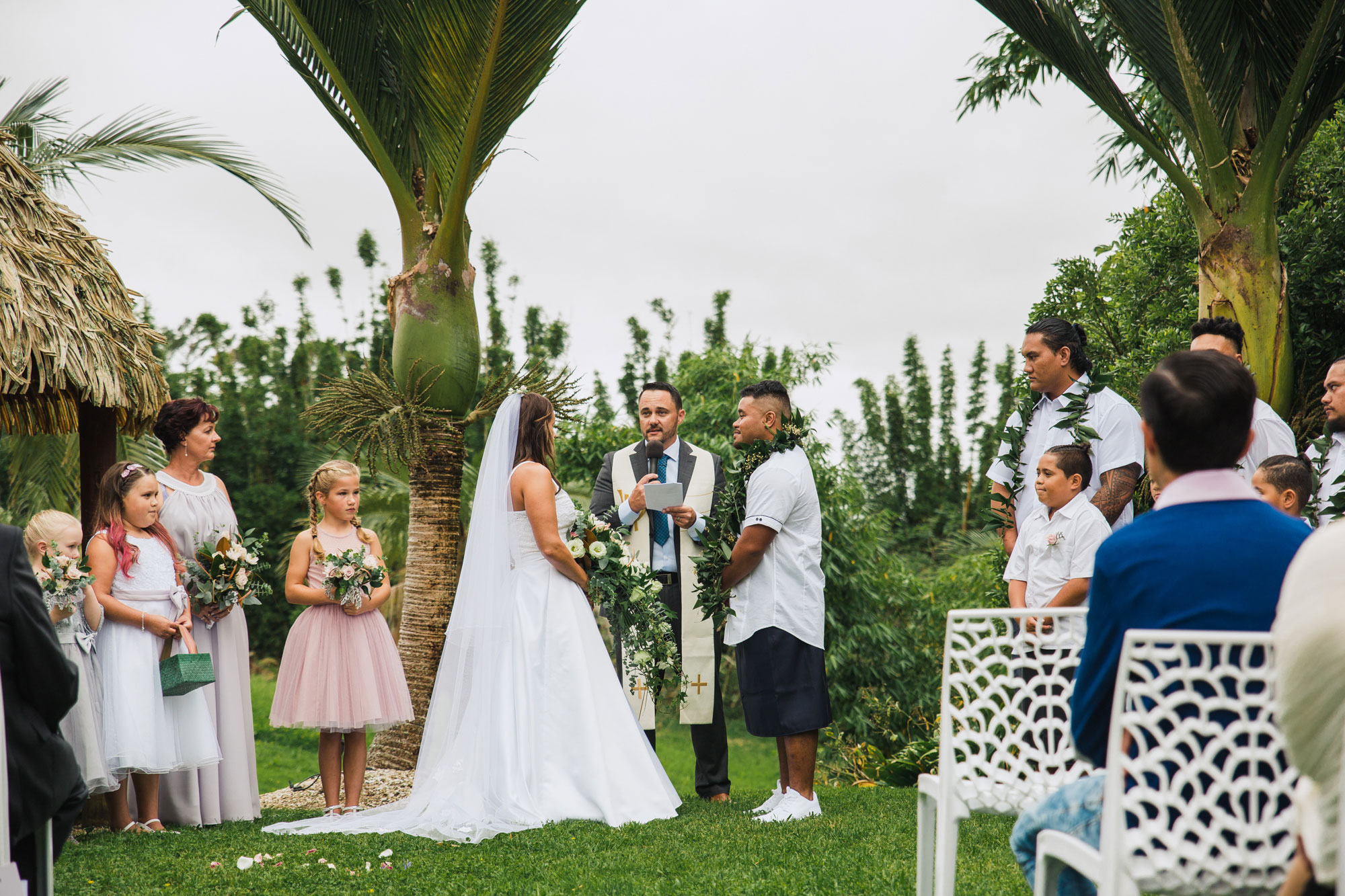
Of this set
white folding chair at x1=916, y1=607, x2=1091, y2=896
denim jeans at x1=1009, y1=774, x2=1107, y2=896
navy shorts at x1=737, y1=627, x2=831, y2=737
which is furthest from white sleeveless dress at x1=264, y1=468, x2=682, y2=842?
denim jeans at x1=1009, y1=774, x2=1107, y2=896

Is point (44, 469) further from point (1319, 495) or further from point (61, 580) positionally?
point (1319, 495)

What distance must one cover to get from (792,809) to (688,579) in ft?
6.32

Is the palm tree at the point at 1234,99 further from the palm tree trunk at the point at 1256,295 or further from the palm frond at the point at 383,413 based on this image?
the palm frond at the point at 383,413

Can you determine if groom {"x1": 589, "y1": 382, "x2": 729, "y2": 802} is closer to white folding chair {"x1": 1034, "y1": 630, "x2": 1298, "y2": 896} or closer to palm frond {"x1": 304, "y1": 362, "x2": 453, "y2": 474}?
palm frond {"x1": 304, "y1": 362, "x2": 453, "y2": 474}

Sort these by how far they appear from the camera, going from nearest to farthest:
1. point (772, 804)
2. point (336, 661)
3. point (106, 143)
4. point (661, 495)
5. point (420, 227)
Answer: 1. point (772, 804)
2. point (336, 661)
3. point (661, 495)
4. point (420, 227)
5. point (106, 143)

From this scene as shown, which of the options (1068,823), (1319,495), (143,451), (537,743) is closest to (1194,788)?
(1068,823)

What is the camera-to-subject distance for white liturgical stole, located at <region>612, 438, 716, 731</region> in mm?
7312

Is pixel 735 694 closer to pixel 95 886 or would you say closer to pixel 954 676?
pixel 95 886

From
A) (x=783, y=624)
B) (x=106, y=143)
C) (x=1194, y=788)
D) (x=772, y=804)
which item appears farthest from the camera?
(x=106, y=143)

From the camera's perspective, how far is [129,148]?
1227 centimetres

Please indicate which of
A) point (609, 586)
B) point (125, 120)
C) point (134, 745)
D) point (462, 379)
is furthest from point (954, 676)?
point (125, 120)

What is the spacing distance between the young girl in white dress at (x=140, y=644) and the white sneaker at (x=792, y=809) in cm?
341

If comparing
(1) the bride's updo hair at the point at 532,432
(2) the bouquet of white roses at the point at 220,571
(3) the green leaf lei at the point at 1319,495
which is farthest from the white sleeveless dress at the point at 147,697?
(3) the green leaf lei at the point at 1319,495

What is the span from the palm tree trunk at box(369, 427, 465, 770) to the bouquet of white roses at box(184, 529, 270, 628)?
75.0 inches
